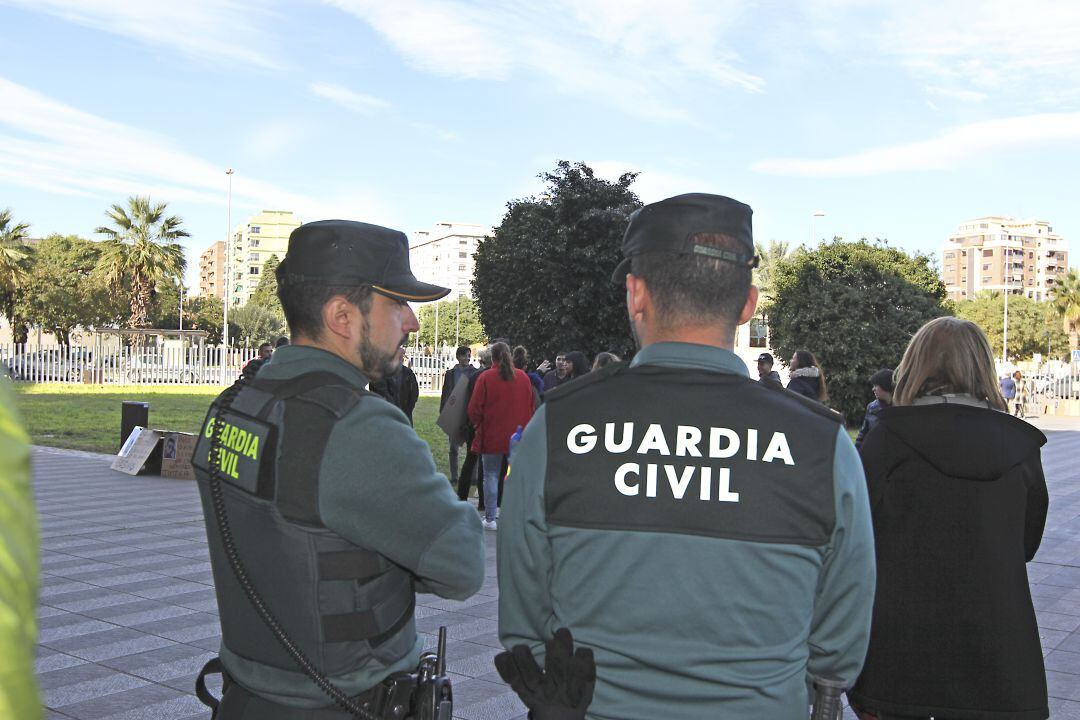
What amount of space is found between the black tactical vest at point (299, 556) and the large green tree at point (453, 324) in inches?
3730

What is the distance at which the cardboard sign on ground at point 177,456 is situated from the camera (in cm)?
1322

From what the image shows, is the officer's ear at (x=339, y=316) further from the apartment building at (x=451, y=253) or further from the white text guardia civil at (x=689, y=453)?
the apartment building at (x=451, y=253)

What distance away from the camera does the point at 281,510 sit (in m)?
1.98

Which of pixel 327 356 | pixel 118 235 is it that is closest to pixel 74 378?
pixel 118 235

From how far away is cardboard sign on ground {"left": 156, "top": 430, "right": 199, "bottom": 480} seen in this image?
1322cm

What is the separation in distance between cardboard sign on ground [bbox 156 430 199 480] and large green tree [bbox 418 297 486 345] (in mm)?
83248

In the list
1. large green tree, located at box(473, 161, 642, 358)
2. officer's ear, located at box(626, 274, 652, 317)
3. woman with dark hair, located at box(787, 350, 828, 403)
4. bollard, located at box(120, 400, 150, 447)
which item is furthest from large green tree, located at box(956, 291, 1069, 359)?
officer's ear, located at box(626, 274, 652, 317)

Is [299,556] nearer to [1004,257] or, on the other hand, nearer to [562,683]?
[562,683]

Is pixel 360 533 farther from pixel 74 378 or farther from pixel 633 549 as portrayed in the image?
pixel 74 378

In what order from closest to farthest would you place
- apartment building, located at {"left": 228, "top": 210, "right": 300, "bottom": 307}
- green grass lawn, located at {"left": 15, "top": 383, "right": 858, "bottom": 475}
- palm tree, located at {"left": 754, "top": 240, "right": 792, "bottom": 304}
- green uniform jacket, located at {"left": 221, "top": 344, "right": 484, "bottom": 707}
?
green uniform jacket, located at {"left": 221, "top": 344, "right": 484, "bottom": 707}
green grass lawn, located at {"left": 15, "top": 383, "right": 858, "bottom": 475}
palm tree, located at {"left": 754, "top": 240, "right": 792, "bottom": 304}
apartment building, located at {"left": 228, "top": 210, "right": 300, "bottom": 307}

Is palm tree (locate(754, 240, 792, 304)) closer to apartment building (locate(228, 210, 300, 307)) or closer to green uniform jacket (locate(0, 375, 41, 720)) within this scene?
green uniform jacket (locate(0, 375, 41, 720))

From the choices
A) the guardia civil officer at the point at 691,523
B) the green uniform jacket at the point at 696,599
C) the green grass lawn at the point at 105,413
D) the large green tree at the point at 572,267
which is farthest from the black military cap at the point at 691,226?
the large green tree at the point at 572,267

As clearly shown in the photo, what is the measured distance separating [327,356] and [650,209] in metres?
0.80

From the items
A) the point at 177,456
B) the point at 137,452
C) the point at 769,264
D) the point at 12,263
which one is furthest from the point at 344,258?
the point at 769,264
